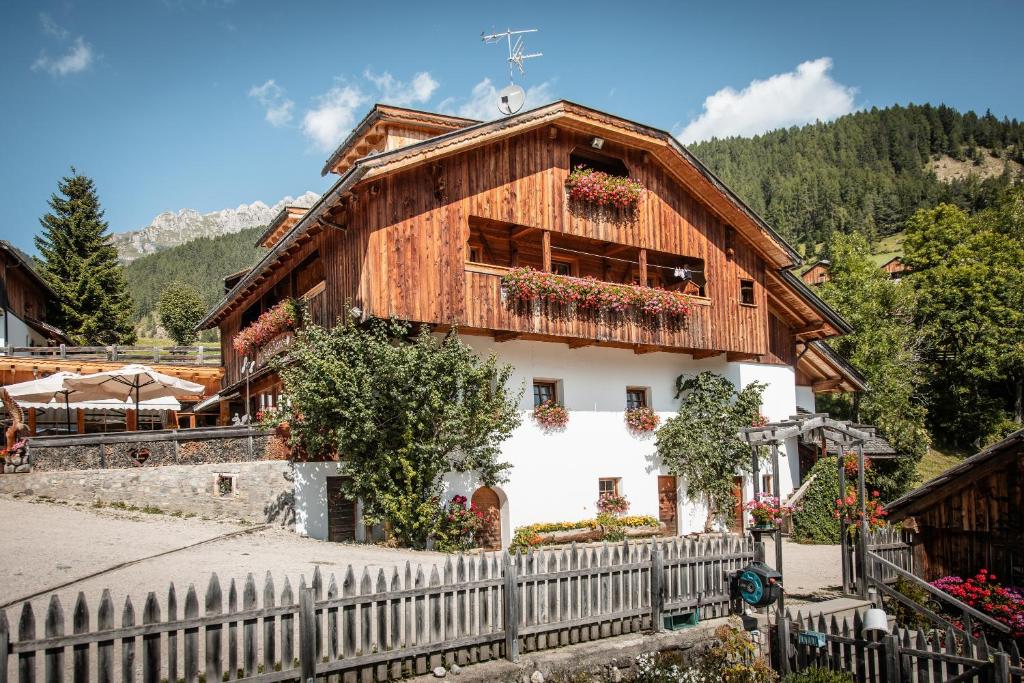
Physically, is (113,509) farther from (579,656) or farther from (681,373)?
(681,373)

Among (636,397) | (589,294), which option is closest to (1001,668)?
(589,294)

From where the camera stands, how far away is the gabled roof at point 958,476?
10648 mm

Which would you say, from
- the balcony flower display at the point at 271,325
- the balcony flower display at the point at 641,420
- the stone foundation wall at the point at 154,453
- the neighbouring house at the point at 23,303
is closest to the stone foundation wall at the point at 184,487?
the stone foundation wall at the point at 154,453

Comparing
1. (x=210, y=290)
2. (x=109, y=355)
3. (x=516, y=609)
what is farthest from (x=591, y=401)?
(x=210, y=290)

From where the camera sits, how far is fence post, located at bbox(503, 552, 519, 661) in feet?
30.8

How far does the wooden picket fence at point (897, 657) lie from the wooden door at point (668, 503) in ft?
35.6

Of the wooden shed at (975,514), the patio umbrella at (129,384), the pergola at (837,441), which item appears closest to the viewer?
the wooden shed at (975,514)

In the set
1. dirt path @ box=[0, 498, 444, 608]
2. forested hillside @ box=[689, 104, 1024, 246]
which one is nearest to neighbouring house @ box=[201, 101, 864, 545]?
dirt path @ box=[0, 498, 444, 608]

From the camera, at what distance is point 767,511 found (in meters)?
12.0

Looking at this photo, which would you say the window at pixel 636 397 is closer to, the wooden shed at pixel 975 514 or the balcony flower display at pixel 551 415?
the balcony flower display at pixel 551 415

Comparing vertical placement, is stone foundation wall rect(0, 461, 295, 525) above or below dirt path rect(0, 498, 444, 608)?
above

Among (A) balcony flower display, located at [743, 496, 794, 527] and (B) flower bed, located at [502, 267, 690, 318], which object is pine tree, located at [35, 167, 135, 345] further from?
(A) balcony flower display, located at [743, 496, 794, 527]

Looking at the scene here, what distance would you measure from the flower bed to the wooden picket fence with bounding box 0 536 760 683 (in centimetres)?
783

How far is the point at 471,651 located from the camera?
9203 mm
